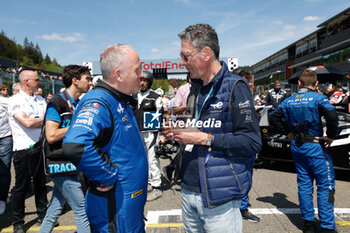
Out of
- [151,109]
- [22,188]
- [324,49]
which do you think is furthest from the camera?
[324,49]

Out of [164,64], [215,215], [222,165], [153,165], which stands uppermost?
[164,64]

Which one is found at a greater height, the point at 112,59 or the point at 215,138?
the point at 112,59

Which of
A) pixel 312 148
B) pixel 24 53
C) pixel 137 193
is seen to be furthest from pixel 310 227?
pixel 24 53

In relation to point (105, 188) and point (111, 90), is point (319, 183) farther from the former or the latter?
point (111, 90)

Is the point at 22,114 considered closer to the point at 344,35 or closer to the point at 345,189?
the point at 345,189

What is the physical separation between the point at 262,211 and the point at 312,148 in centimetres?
135

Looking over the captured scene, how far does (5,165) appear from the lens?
384 centimetres

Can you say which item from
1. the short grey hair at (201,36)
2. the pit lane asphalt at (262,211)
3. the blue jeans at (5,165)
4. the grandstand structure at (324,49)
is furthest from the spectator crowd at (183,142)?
the grandstand structure at (324,49)

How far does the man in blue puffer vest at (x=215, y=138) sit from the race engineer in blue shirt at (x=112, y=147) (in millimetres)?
328

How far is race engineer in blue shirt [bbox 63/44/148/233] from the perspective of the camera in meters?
1.41

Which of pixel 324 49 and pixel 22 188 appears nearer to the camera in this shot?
pixel 22 188

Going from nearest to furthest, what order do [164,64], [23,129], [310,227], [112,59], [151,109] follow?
[112,59] → [310,227] → [23,129] → [151,109] → [164,64]

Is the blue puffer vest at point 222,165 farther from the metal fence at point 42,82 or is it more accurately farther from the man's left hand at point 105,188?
the metal fence at point 42,82

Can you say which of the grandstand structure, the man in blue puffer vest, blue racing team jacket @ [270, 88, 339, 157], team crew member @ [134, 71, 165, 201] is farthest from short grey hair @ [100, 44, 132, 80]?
the grandstand structure
